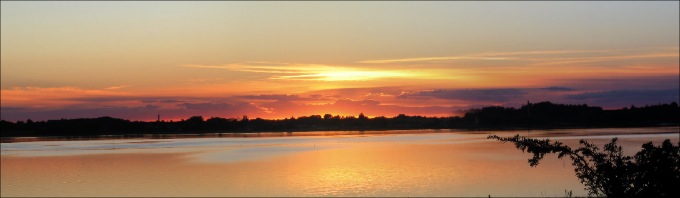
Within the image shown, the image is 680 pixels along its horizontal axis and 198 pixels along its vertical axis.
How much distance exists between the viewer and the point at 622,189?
16172 mm

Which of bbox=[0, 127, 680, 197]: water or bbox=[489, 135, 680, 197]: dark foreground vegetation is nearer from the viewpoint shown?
bbox=[489, 135, 680, 197]: dark foreground vegetation

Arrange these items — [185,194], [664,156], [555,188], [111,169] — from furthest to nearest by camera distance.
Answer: [111,169] < [185,194] < [555,188] < [664,156]

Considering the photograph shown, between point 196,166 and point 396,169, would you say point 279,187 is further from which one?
point 196,166

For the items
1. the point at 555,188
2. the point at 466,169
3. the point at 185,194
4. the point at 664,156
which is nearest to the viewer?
the point at 664,156

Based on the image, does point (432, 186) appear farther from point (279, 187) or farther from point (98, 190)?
point (98, 190)

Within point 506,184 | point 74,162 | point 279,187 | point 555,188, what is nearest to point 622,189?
point 555,188

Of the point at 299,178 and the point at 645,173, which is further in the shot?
the point at 299,178

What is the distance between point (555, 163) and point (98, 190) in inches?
1159

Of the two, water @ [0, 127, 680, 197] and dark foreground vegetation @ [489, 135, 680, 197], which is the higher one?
dark foreground vegetation @ [489, 135, 680, 197]

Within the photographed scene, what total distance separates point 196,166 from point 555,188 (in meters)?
29.1

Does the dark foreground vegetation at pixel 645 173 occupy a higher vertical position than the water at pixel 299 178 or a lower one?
higher

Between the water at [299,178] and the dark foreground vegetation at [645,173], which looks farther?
the water at [299,178]

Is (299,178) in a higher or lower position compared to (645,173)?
lower

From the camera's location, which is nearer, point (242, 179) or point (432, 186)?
point (432, 186)
